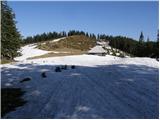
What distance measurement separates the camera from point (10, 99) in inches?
889

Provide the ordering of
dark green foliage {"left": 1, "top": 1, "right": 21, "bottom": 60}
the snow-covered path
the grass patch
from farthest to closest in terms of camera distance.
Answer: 1. dark green foliage {"left": 1, "top": 1, "right": 21, "bottom": 60}
2. the grass patch
3. the snow-covered path

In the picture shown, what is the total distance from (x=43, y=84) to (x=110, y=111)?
33.4 ft

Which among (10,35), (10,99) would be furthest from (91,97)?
(10,35)

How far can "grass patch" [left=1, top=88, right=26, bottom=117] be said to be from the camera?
65.3ft

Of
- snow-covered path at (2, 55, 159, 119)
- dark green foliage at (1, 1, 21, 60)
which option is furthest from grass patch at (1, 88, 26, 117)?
dark green foliage at (1, 1, 21, 60)

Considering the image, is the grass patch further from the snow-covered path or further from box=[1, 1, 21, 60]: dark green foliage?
box=[1, 1, 21, 60]: dark green foliage

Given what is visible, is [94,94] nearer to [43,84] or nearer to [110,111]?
[110,111]

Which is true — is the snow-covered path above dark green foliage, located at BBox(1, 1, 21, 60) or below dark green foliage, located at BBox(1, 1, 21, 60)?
below

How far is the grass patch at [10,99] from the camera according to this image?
1991 centimetres

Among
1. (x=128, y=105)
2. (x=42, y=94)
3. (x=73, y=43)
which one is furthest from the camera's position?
(x=73, y=43)

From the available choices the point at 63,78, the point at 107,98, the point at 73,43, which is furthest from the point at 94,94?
the point at 73,43

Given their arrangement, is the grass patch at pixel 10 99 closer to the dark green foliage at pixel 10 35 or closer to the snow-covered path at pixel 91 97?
the snow-covered path at pixel 91 97

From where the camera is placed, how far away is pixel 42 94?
2217 centimetres

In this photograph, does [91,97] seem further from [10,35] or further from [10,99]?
[10,35]
